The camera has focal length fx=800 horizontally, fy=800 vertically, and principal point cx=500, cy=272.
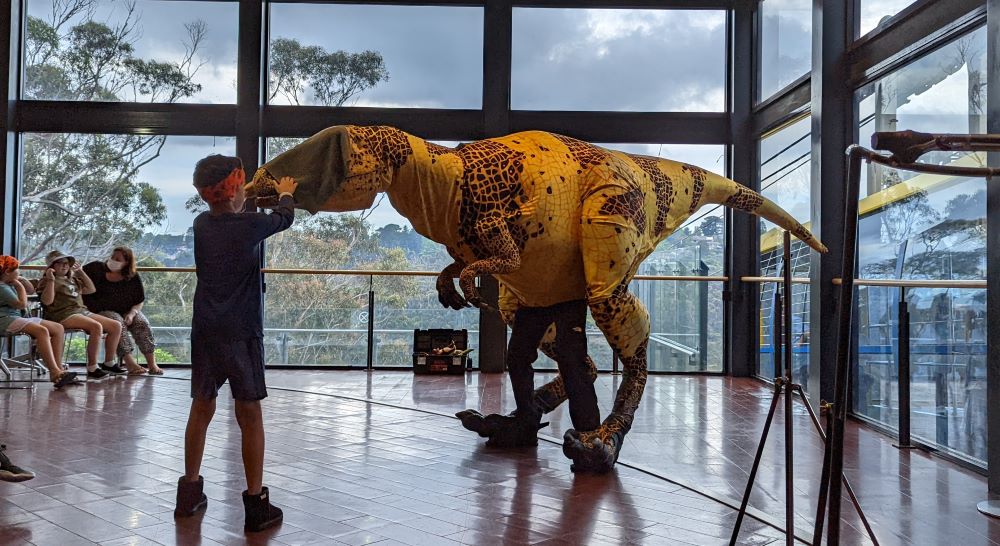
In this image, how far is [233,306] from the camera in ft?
8.38

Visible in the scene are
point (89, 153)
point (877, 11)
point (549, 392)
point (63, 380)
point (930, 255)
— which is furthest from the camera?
point (89, 153)

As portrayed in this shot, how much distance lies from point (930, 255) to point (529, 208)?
2560 mm

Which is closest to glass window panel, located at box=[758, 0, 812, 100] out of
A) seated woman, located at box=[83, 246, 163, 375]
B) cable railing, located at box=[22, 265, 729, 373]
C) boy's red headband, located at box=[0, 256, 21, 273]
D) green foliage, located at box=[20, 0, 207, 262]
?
cable railing, located at box=[22, 265, 729, 373]

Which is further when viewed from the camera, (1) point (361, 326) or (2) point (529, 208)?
(1) point (361, 326)

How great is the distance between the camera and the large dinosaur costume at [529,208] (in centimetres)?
300

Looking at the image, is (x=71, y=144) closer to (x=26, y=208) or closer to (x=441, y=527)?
(x=26, y=208)

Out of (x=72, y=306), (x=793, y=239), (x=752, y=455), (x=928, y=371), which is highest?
(x=793, y=239)

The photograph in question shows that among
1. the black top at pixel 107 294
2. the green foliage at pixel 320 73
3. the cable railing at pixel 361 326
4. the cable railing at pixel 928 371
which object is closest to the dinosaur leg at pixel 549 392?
the cable railing at pixel 928 371

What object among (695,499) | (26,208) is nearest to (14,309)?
(26,208)

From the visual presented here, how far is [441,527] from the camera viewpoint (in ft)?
8.66

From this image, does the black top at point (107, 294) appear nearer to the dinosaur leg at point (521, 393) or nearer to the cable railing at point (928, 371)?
the dinosaur leg at point (521, 393)

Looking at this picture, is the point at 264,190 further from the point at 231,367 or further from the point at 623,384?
the point at 623,384

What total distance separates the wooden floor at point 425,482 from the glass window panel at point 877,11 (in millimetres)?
2554

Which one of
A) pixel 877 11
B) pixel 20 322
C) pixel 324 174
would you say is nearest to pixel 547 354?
pixel 324 174
